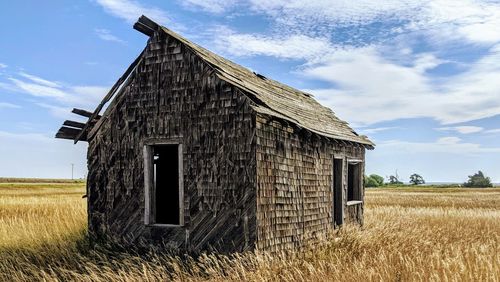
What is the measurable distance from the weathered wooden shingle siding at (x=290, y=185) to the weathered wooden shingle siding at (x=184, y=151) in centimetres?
32

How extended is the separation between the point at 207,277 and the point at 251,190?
1.78 m

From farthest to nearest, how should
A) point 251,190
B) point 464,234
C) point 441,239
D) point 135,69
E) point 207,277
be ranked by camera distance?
point 464,234, point 441,239, point 135,69, point 251,190, point 207,277

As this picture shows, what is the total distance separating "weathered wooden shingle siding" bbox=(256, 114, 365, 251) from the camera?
375 inches

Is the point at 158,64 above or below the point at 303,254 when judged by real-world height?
above

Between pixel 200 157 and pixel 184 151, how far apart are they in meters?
0.41

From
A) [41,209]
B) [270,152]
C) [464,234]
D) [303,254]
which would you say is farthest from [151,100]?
[41,209]

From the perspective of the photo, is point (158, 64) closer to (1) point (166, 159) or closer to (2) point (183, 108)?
(2) point (183, 108)

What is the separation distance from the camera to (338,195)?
13.8 m

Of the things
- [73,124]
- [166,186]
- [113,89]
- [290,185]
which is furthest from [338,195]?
[73,124]

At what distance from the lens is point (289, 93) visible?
603 inches

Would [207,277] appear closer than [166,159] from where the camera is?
Yes

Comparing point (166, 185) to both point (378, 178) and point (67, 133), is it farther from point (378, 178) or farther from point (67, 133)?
point (378, 178)

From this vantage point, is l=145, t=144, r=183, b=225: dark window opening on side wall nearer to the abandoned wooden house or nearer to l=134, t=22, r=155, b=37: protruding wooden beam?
the abandoned wooden house

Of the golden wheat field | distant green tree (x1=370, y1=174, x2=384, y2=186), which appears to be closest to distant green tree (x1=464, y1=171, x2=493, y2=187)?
distant green tree (x1=370, y1=174, x2=384, y2=186)
